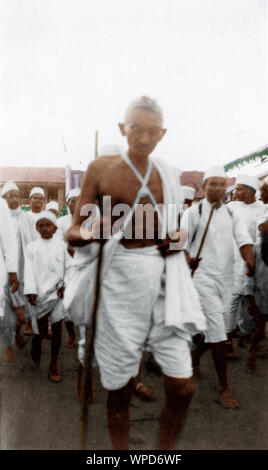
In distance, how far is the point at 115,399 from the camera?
8.31ft

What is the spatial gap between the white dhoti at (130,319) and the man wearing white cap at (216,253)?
60.1 inches

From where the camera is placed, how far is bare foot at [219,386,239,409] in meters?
3.82

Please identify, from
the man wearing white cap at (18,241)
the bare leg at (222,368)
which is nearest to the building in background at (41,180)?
the man wearing white cap at (18,241)

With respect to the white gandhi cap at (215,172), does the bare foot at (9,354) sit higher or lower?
lower

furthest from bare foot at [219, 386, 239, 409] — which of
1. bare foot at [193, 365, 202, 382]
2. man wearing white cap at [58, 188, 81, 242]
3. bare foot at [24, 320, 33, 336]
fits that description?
bare foot at [24, 320, 33, 336]

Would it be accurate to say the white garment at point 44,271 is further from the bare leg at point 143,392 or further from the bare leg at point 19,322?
the bare leg at point 143,392

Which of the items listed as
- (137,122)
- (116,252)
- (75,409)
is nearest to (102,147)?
(137,122)

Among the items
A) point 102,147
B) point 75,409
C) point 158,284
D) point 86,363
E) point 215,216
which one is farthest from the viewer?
Result: point 215,216

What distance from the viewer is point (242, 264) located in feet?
17.3

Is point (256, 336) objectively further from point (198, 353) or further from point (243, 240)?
point (243, 240)

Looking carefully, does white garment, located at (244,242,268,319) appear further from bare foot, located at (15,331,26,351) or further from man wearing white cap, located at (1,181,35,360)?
bare foot, located at (15,331,26,351)

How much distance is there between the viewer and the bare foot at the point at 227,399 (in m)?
3.82
